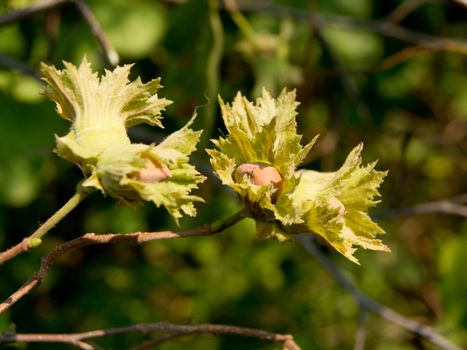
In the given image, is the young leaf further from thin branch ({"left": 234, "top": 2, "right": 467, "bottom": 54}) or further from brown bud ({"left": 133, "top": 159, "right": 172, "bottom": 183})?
thin branch ({"left": 234, "top": 2, "right": 467, "bottom": 54})

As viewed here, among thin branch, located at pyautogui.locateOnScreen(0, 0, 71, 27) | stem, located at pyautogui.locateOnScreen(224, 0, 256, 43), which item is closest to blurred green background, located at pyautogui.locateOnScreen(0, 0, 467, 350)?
stem, located at pyautogui.locateOnScreen(224, 0, 256, 43)

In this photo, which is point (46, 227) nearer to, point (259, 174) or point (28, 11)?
point (259, 174)

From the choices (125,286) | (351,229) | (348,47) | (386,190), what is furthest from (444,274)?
(351,229)

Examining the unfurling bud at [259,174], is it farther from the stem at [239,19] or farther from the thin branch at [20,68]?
the stem at [239,19]

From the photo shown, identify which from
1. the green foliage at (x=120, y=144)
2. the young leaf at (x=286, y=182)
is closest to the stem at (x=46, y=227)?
the green foliage at (x=120, y=144)

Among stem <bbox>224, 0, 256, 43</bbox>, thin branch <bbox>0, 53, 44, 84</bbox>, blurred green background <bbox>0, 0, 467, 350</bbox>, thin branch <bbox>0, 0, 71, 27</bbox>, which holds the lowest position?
blurred green background <bbox>0, 0, 467, 350</bbox>

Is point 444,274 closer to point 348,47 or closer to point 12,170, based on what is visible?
point 348,47
